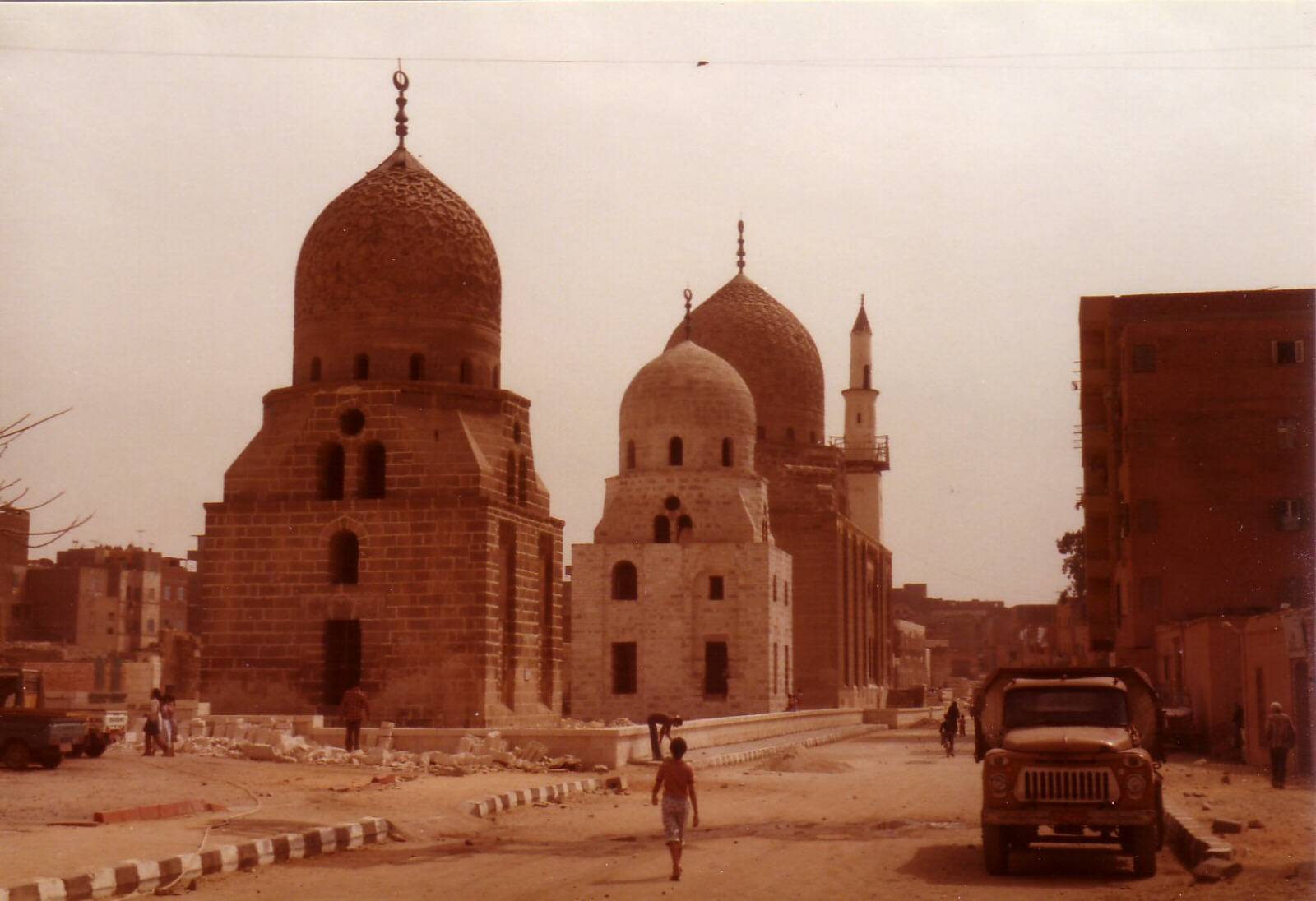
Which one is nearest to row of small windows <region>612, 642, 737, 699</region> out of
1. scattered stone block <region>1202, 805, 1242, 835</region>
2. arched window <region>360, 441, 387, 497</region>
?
arched window <region>360, 441, 387, 497</region>

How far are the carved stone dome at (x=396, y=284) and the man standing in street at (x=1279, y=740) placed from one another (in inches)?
610

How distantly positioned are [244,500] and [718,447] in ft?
59.3

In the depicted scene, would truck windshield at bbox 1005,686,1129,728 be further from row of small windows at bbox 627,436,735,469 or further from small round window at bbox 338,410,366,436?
row of small windows at bbox 627,436,735,469

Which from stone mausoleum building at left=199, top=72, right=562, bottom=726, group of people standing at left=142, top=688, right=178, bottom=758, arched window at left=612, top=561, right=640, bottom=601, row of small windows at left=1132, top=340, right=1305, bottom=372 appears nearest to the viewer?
group of people standing at left=142, top=688, right=178, bottom=758

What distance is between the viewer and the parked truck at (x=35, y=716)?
Answer: 21.6 meters

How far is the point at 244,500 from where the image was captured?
95.6 feet

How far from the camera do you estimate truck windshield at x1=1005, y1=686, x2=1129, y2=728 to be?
533 inches

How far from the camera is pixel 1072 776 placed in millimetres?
12703

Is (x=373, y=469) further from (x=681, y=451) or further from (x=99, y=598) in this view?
(x=99, y=598)

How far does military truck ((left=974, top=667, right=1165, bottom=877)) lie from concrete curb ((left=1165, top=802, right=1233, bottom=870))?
34 centimetres

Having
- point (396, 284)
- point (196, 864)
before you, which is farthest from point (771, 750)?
point (196, 864)

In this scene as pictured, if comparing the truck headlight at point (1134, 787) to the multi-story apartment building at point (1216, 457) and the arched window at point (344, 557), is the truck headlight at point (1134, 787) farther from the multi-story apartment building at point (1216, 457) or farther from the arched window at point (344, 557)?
the multi-story apartment building at point (1216, 457)

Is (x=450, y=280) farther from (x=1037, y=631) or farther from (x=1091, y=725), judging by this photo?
(x=1037, y=631)

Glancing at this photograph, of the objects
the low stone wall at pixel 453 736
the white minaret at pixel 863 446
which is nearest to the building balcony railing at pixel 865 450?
the white minaret at pixel 863 446
